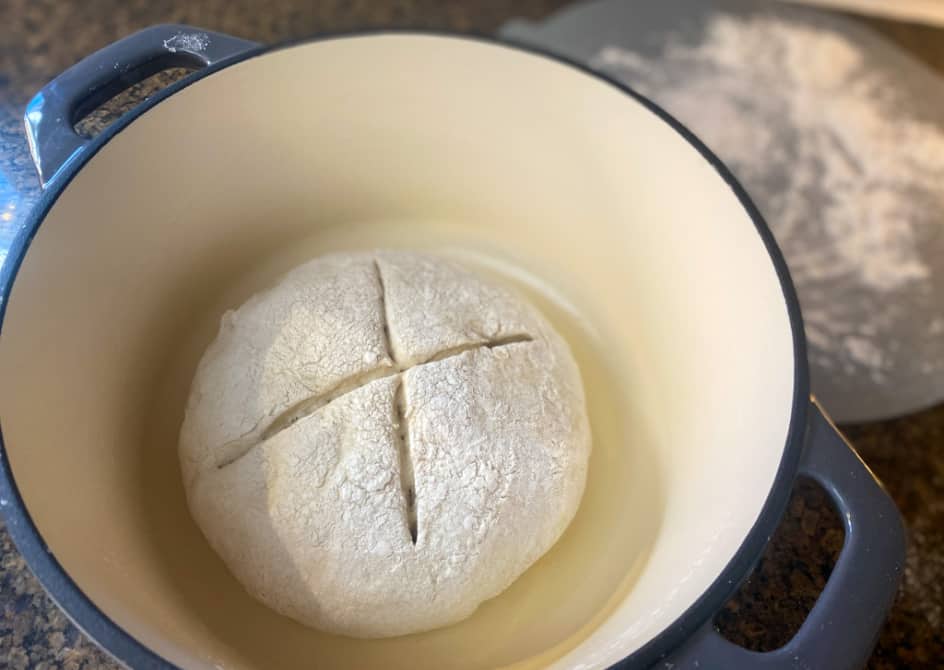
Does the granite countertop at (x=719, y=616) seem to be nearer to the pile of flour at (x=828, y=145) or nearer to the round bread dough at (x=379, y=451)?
the pile of flour at (x=828, y=145)

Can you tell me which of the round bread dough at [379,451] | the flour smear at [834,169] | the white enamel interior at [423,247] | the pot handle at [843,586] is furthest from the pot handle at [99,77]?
the flour smear at [834,169]

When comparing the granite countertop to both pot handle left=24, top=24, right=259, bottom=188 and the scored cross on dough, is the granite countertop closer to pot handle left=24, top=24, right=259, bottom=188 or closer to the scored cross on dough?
pot handle left=24, top=24, right=259, bottom=188

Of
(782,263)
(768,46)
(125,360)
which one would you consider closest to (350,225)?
(125,360)

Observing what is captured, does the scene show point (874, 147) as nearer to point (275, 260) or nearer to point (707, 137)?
point (707, 137)

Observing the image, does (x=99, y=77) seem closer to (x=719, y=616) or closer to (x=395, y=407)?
(x=395, y=407)

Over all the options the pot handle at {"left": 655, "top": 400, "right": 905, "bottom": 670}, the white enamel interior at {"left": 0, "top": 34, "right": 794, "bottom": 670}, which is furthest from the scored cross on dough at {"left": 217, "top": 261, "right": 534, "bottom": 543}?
the pot handle at {"left": 655, "top": 400, "right": 905, "bottom": 670}

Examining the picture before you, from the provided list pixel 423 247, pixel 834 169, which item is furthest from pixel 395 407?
pixel 834 169
